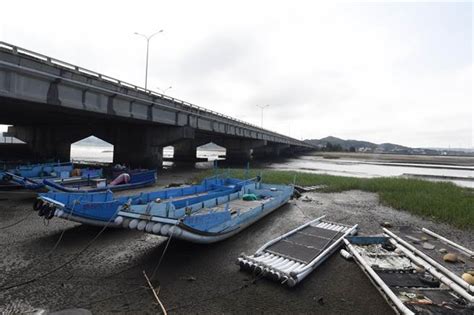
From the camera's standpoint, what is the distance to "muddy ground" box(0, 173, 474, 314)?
5047mm

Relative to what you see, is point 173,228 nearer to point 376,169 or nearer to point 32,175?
point 32,175

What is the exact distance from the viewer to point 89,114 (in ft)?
76.4

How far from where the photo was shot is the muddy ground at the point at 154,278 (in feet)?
16.6

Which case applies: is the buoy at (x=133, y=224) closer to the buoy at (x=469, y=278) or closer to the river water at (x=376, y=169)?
the buoy at (x=469, y=278)

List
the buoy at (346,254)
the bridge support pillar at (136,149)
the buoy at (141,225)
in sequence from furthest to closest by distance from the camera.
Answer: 1. the bridge support pillar at (136,149)
2. the buoy at (346,254)
3. the buoy at (141,225)

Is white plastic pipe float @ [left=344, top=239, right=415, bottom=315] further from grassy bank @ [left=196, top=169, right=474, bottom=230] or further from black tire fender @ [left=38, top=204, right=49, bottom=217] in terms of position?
black tire fender @ [left=38, top=204, right=49, bottom=217]

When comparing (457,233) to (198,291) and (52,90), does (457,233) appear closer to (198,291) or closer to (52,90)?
(198,291)

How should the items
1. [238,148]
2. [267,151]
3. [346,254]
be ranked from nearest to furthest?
1. [346,254]
2. [238,148]
3. [267,151]

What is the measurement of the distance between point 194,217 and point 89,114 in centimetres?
2096

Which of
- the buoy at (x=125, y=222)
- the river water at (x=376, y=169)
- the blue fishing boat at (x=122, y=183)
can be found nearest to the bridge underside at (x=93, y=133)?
the river water at (x=376, y=169)

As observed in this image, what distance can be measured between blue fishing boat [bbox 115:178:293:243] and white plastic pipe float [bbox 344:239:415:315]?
3551 millimetres

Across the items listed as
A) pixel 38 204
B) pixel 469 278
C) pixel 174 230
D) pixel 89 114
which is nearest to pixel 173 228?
pixel 174 230

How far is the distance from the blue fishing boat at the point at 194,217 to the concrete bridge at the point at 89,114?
13.6 m

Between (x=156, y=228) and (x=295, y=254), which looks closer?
(x=156, y=228)
